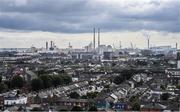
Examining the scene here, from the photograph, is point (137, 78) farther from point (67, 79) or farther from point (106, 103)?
point (106, 103)

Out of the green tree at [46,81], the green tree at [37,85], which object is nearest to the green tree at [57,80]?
the green tree at [46,81]

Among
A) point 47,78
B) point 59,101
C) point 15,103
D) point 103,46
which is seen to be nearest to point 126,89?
point 47,78

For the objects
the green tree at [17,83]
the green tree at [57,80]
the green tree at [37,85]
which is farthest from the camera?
the green tree at [57,80]

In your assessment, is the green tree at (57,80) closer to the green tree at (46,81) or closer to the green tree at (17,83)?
the green tree at (46,81)

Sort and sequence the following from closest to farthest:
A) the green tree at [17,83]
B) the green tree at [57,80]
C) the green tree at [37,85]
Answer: the green tree at [37,85], the green tree at [17,83], the green tree at [57,80]

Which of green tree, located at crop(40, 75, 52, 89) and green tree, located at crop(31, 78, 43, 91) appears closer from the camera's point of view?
green tree, located at crop(31, 78, 43, 91)

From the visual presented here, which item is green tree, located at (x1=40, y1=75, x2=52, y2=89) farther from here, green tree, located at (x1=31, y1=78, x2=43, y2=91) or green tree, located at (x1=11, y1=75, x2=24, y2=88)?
green tree, located at (x1=11, y1=75, x2=24, y2=88)

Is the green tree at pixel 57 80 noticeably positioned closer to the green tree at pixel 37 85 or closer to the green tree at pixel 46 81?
the green tree at pixel 46 81

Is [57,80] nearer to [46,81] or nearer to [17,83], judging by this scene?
[46,81]

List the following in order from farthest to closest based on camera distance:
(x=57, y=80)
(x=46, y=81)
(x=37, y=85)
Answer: (x=57, y=80), (x=46, y=81), (x=37, y=85)

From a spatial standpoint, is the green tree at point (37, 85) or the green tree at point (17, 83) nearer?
the green tree at point (37, 85)

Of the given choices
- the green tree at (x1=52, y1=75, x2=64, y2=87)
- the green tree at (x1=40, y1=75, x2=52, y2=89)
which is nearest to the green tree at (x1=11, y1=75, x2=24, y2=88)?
the green tree at (x1=40, y1=75, x2=52, y2=89)

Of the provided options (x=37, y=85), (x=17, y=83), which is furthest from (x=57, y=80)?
(x=37, y=85)
